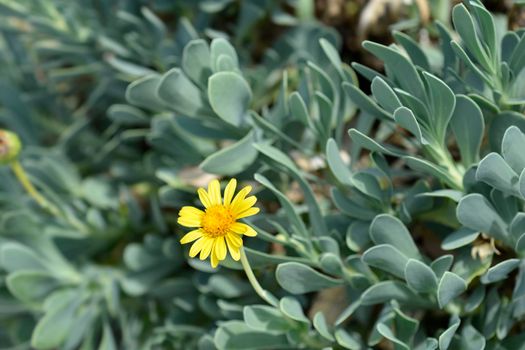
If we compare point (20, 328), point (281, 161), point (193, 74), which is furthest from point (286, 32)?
point (20, 328)

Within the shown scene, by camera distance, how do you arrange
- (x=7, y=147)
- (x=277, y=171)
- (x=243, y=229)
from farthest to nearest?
(x=7, y=147) → (x=277, y=171) → (x=243, y=229)

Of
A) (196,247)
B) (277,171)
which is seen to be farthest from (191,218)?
(277,171)

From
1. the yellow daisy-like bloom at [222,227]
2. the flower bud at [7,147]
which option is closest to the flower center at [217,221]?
the yellow daisy-like bloom at [222,227]

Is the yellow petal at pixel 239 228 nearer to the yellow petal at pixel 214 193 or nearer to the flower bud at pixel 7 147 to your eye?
the yellow petal at pixel 214 193

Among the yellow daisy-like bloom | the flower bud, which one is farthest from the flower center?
the flower bud

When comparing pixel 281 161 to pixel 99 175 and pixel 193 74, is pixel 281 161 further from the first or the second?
pixel 99 175

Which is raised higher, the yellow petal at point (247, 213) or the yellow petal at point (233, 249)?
the yellow petal at point (247, 213)

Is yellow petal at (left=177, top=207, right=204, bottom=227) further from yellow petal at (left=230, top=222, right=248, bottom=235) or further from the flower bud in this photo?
the flower bud

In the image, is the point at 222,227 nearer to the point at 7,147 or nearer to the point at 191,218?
the point at 191,218
